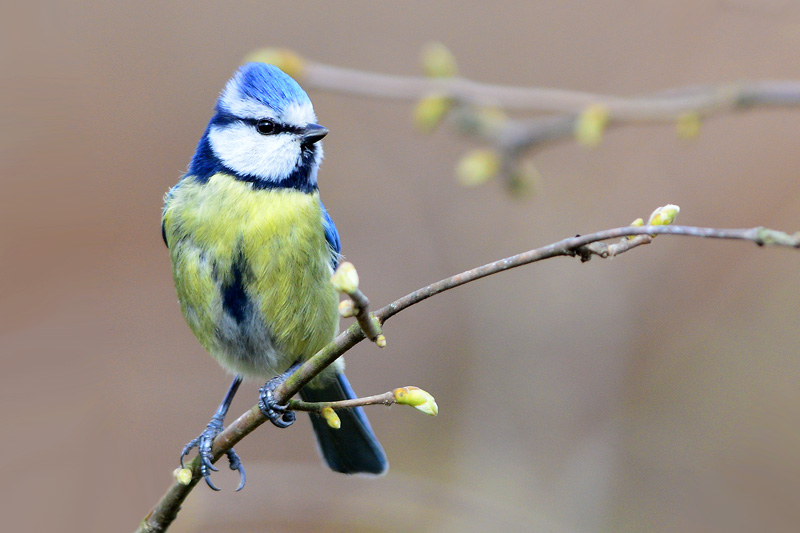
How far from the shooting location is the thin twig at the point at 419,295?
3.47ft

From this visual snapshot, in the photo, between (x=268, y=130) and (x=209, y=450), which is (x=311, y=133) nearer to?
(x=268, y=130)

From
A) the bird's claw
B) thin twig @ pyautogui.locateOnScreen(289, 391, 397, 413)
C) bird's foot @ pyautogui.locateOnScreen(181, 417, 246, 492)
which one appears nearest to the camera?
thin twig @ pyautogui.locateOnScreen(289, 391, 397, 413)

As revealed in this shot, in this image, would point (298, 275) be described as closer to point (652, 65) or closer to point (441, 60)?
point (441, 60)

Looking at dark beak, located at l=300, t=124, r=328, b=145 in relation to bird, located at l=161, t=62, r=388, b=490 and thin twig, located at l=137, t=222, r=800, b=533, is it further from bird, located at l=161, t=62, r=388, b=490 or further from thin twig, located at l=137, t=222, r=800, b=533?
thin twig, located at l=137, t=222, r=800, b=533

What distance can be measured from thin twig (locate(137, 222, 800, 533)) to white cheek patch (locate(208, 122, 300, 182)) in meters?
0.95

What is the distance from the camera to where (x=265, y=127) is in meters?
2.40

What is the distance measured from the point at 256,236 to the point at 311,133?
1.20 feet

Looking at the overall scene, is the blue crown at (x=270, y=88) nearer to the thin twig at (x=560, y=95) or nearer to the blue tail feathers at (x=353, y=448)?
the thin twig at (x=560, y=95)

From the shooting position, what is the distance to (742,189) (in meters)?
4.18

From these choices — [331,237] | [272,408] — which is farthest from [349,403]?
[331,237]

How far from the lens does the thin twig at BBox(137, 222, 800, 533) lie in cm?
106

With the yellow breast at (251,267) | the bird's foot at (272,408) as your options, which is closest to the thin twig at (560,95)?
the yellow breast at (251,267)

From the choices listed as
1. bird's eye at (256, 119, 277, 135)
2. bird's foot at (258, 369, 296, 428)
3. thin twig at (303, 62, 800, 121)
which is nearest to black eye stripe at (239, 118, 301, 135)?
bird's eye at (256, 119, 277, 135)

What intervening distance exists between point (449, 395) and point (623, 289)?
1.06m
